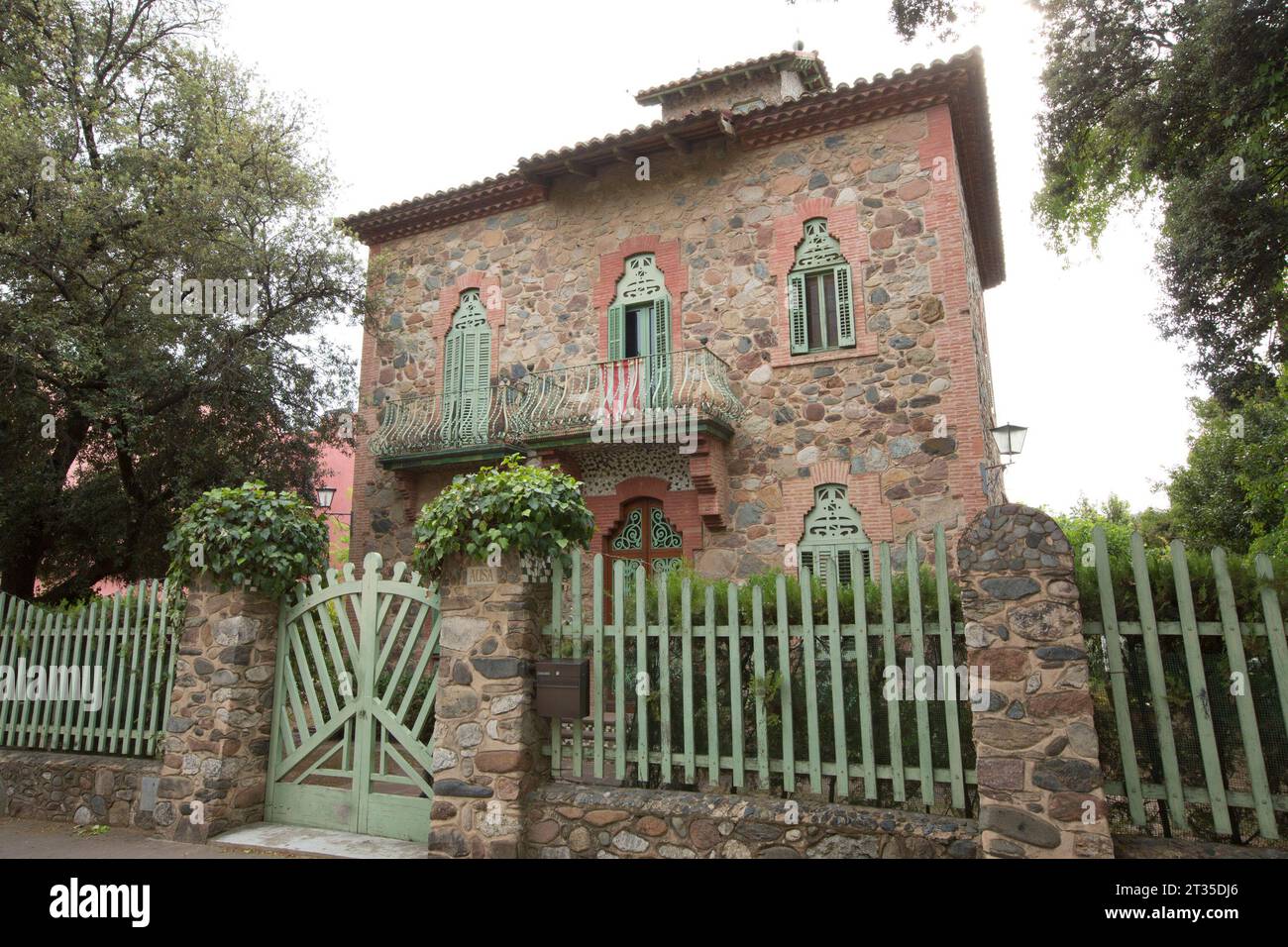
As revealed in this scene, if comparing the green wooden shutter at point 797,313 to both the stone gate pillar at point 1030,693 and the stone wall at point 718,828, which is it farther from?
the stone wall at point 718,828

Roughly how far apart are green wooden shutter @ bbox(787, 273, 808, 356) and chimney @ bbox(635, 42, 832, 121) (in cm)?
468

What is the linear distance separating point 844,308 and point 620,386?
3.29m

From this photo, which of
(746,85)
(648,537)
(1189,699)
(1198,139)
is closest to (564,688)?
(1189,699)

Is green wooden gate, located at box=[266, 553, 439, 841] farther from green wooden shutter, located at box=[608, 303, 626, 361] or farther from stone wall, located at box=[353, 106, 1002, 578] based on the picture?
green wooden shutter, located at box=[608, 303, 626, 361]

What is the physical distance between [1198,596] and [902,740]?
1.76m

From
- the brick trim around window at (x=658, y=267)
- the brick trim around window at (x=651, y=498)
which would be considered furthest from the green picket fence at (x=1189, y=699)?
the brick trim around window at (x=658, y=267)

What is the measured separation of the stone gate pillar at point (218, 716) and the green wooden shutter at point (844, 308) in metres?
7.66

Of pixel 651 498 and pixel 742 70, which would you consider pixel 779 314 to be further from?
pixel 742 70

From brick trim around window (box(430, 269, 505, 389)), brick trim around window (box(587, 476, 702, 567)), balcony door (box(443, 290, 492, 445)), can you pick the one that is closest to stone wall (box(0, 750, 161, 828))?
brick trim around window (box(587, 476, 702, 567))

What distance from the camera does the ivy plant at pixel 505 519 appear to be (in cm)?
550

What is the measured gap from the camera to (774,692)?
4.89 m

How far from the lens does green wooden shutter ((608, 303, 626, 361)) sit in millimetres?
11961
